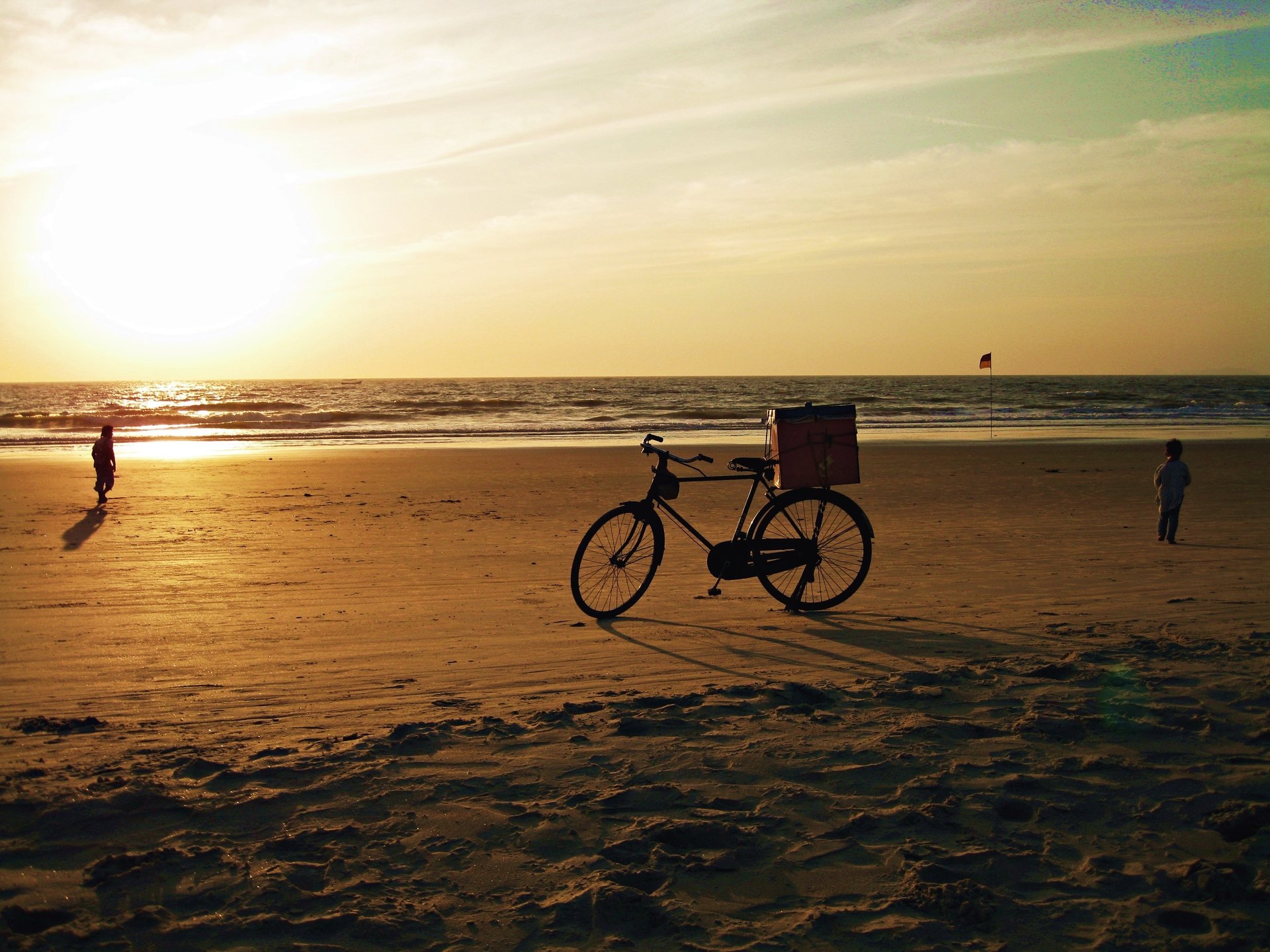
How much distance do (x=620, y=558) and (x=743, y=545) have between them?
864 millimetres

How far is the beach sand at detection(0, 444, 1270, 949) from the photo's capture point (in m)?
2.77

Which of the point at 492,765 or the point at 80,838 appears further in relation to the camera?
the point at 492,765

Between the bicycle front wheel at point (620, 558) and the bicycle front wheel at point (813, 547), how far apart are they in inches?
28.9

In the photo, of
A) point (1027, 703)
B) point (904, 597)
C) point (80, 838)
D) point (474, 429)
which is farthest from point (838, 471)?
point (474, 429)

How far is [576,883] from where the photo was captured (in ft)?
9.50

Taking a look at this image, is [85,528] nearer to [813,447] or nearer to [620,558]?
[620,558]

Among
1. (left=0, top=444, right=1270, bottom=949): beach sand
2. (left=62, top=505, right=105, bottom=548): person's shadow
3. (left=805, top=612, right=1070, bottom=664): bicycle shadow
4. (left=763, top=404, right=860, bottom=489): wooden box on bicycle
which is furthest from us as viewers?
(left=62, top=505, right=105, bottom=548): person's shadow

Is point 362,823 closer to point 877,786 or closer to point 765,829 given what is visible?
point 765,829

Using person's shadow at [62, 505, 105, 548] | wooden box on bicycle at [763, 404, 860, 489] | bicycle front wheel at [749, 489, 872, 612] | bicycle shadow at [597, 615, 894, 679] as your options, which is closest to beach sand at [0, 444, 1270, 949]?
bicycle shadow at [597, 615, 894, 679]

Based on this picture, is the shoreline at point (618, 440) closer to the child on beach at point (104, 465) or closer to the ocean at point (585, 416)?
the ocean at point (585, 416)

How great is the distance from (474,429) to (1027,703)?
105ft

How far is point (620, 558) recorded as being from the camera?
6.75 metres

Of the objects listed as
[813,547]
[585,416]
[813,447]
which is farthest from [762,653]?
[585,416]

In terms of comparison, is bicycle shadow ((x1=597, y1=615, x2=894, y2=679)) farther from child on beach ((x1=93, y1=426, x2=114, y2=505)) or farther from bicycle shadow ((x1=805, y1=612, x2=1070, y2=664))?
child on beach ((x1=93, y1=426, x2=114, y2=505))
